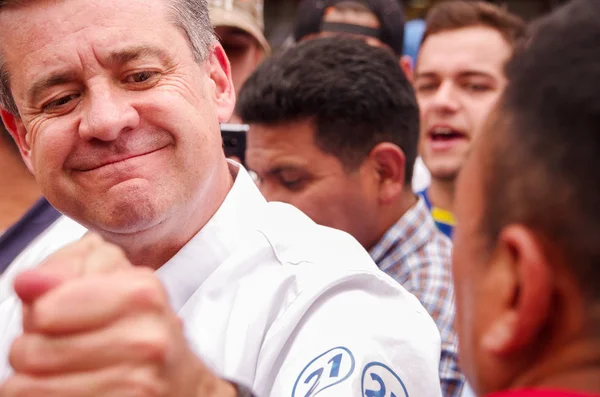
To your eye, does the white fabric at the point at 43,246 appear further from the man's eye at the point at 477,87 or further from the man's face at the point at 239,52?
the man's eye at the point at 477,87

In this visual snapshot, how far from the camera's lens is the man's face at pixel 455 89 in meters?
3.21

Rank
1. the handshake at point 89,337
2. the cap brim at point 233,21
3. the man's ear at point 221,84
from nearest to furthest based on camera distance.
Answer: the handshake at point 89,337 → the man's ear at point 221,84 → the cap brim at point 233,21

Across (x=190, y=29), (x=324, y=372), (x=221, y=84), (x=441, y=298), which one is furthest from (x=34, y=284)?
(x=441, y=298)

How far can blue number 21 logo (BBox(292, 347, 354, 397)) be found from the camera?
122 centimetres

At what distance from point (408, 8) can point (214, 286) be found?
937 centimetres

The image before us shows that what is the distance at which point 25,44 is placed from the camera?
5.07ft

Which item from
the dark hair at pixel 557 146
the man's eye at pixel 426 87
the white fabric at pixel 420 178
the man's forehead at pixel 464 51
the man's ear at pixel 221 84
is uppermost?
the dark hair at pixel 557 146

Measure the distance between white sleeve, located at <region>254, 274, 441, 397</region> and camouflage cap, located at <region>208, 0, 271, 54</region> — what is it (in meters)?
1.90

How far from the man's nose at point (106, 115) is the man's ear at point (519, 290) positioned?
0.86 meters

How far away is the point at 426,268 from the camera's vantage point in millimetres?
2410

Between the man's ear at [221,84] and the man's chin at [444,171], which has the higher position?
the man's ear at [221,84]

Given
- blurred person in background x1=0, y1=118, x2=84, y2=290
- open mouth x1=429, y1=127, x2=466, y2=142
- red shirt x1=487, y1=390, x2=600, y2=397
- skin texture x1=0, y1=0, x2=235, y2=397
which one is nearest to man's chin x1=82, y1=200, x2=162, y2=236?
skin texture x1=0, y1=0, x2=235, y2=397

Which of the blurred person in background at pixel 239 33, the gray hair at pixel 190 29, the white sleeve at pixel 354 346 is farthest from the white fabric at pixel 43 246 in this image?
the blurred person in background at pixel 239 33

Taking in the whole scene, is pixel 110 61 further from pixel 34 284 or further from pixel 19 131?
pixel 34 284
